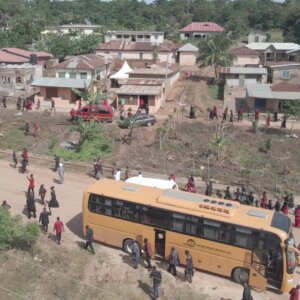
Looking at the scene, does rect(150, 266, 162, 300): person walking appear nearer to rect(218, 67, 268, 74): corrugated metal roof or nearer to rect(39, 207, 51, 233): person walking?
rect(39, 207, 51, 233): person walking

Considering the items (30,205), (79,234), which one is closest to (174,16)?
(30,205)

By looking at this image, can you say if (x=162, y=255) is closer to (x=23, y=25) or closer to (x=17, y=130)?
(x=17, y=130)

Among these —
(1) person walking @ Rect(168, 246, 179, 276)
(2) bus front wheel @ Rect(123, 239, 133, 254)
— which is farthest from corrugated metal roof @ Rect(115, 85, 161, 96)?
(1) person walking @ Rect(168, 246, 179, 276)

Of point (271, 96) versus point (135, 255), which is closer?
point (135, 255)

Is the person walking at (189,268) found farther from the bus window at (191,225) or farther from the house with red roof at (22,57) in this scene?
the house with red roof at (22,57)

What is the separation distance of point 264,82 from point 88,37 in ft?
115

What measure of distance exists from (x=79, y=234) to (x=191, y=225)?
19.1 ft

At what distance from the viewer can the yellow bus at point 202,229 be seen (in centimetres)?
1558

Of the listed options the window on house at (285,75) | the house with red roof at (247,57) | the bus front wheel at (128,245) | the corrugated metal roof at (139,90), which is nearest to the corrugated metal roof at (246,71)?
the window on house at (285,75)

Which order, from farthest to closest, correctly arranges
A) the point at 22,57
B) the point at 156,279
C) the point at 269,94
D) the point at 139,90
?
the point at 22,57 → the point at 269,94 → the point at 139,90 → the point at 156,279

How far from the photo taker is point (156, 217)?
17.1 m

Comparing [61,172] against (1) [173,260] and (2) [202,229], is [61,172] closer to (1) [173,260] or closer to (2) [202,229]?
(1) [173,260]

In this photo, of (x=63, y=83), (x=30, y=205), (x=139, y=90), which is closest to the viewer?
(x=30, y=205)

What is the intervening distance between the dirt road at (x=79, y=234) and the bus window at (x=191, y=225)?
5.95 ft
